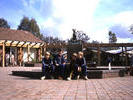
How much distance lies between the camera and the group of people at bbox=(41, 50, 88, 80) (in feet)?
30.1

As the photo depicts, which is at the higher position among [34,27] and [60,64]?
[34,27]

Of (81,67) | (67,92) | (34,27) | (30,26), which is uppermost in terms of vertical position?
(30,26)

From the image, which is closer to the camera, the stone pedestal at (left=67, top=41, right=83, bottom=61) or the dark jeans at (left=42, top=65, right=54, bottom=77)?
the dark jeans at (left=42, top=65, right=54, bottom=77)

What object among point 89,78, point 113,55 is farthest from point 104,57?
point 89,78

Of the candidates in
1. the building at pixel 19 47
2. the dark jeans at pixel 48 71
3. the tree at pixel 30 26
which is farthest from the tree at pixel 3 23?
the dark jeans at pixel 48 71

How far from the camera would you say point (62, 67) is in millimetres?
9508

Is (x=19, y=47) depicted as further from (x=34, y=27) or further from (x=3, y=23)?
(x=3, y=23)

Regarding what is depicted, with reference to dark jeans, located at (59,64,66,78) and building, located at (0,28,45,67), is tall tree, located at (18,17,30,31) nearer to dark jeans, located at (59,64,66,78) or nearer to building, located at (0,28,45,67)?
building, located at (0,28,45,67)

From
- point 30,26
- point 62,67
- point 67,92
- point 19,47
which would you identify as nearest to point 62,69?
point 62,67

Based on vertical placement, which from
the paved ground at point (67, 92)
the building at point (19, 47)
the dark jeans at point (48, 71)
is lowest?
the paved ground at point (67, 92)

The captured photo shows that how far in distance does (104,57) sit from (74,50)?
795 inches

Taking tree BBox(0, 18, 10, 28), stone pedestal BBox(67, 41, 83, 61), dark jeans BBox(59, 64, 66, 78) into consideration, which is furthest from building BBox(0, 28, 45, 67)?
tree BBox(0, 18, 10, 28)

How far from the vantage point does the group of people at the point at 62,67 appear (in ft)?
30.1

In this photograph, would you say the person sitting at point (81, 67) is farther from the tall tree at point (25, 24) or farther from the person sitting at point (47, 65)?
the tall tree at point (25, 24)
